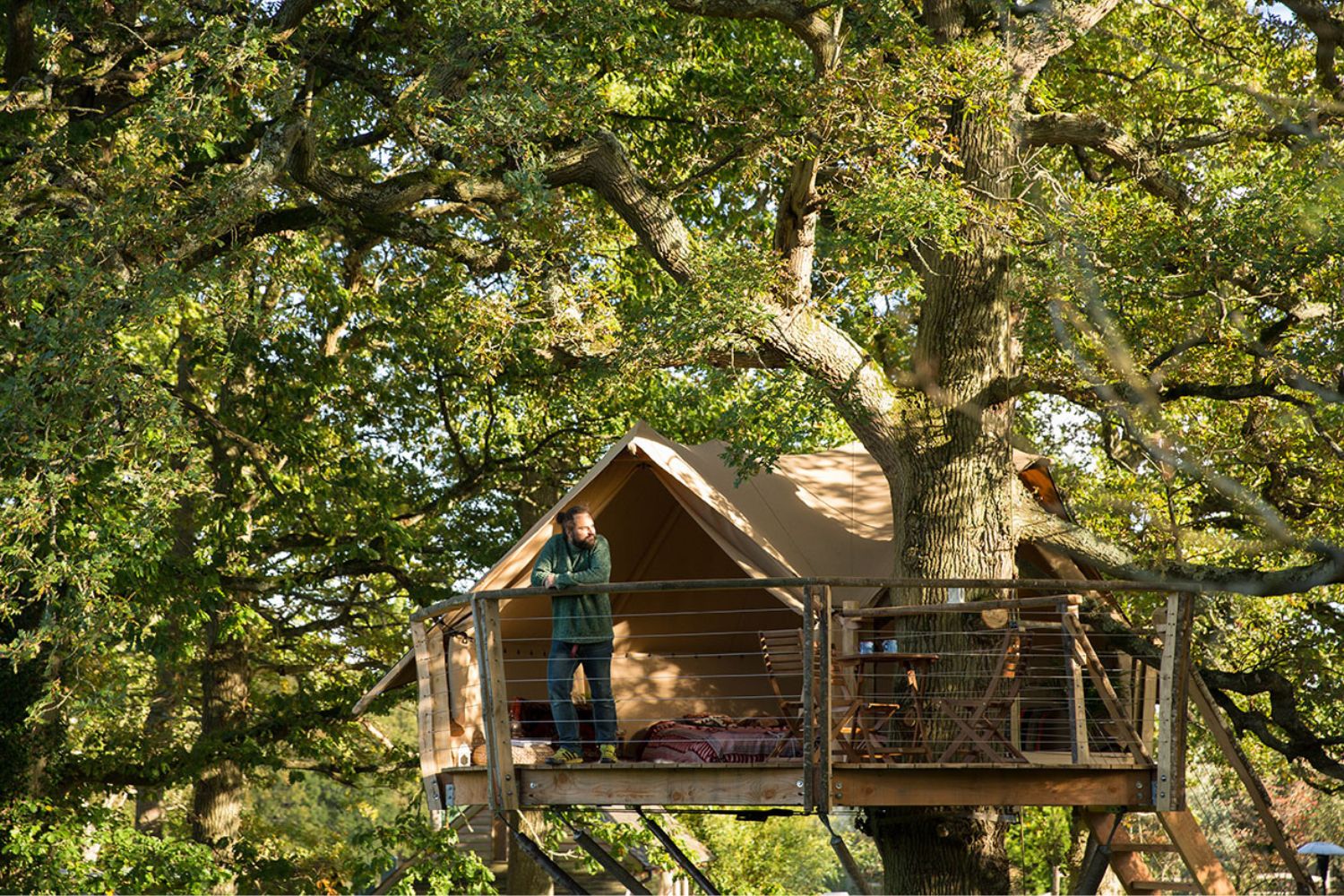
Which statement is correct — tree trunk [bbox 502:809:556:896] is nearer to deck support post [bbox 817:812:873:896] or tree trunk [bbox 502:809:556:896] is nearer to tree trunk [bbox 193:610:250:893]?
tree trunk [bbox 193:610:250:893]

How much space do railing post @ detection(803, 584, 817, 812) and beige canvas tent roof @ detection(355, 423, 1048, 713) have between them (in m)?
2.38

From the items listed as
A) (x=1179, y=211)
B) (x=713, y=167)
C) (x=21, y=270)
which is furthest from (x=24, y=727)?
(x=1179, y=211)

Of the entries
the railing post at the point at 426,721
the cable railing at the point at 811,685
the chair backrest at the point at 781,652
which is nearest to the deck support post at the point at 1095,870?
the cable railing at the point at 811,685

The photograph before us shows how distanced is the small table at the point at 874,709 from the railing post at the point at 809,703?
0.39 metres

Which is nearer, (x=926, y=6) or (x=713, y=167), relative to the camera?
(x=926, y=6)

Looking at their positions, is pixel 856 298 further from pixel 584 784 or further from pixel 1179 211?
pixel 584 784

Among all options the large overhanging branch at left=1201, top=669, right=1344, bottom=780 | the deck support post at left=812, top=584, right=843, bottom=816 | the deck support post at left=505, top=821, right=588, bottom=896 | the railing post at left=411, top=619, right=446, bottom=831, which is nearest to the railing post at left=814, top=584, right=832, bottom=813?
the deck support post at left=812, top=584, right=843, bottom=816

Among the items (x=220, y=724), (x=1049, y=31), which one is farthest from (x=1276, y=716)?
(x=220, y=724)

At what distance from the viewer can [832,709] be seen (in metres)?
9.05

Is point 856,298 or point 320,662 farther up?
point 856,298

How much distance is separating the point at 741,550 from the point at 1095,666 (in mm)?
3048

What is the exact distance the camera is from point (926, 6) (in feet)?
37.6

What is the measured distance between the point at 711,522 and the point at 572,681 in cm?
261

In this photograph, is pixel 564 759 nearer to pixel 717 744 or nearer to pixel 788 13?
pixel 717 744
